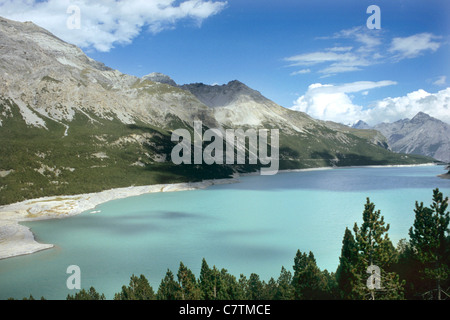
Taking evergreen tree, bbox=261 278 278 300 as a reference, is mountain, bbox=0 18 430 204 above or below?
above

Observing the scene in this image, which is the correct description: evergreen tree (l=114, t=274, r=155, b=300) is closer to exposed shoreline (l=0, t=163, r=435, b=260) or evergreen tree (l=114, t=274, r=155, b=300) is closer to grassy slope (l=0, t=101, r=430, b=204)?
exposed shoreline (l=0, t=163, r=435, b=260)

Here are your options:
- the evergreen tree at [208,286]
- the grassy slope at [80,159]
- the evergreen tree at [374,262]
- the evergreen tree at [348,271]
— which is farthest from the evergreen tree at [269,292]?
the grassy slope at [80,159]

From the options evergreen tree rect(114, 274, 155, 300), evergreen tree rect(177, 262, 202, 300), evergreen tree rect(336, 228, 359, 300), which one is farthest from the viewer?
evergreen tree rect(114, 274, 155, 300)

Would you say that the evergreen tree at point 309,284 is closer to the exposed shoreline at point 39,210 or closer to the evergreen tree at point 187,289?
the evergreen tree at point 187,289

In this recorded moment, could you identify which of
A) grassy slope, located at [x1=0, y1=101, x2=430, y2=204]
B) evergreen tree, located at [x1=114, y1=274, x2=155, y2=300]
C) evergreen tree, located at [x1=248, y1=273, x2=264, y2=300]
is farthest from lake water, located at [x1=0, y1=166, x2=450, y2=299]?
grassy slope, located at [x1=0, y1=101, x2=430, y2=204]

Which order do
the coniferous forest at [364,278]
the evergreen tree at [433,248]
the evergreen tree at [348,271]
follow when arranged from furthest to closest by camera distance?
the evergreen tree at [433,248] → the evergreen tree at [348,271] → the coniferous forest at [364,278]

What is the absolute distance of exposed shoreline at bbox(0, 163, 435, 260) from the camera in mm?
45219

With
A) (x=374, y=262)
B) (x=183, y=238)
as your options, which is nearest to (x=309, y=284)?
(x=374, y=262)

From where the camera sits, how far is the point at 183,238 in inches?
2012

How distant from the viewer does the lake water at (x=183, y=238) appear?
35.6 m

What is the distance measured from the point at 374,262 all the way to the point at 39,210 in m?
64.7

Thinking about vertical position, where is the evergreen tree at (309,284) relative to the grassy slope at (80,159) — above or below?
below

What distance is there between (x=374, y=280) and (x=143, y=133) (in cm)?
12929

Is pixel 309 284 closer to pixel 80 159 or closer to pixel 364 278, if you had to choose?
pixel 364 278
